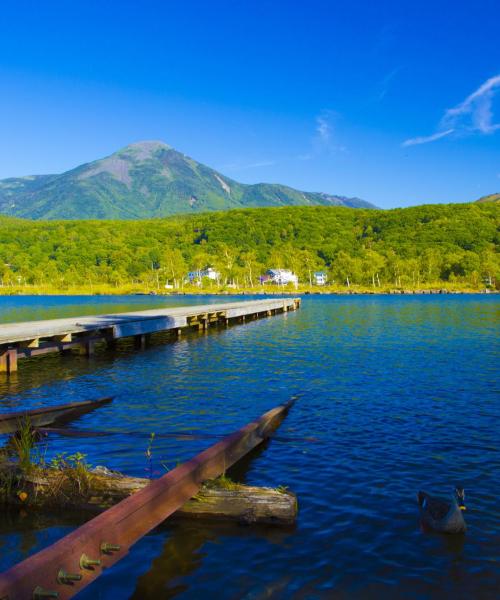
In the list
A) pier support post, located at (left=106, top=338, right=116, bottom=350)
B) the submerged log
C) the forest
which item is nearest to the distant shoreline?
the forest

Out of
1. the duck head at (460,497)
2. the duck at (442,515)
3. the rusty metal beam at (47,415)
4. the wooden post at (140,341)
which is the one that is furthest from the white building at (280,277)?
the duck at (442,515)

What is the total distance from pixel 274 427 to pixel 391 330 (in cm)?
2692

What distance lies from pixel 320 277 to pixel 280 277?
14889 mm

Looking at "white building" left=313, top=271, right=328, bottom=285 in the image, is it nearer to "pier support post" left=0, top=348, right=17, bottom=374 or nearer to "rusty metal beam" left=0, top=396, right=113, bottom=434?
"pier support post" left=0, top=348, right=17, bottom=374

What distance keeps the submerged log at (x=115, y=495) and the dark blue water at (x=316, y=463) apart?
195 millimetres

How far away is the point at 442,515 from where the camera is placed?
22.2 feet

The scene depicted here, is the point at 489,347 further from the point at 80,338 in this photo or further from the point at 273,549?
the point at 273,549

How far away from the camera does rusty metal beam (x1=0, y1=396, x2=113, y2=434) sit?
10086mm

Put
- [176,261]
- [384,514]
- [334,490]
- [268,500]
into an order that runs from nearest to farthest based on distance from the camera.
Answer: [268,500]
[384,514]
[334,490]
[176,261]

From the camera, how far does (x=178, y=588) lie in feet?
18.1

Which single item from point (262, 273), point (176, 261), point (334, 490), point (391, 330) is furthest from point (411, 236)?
point (334, 490)

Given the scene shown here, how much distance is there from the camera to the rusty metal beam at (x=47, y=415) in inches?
397

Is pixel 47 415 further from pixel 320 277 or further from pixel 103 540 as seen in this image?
pixel 320 277

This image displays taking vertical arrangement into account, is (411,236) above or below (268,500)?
above
